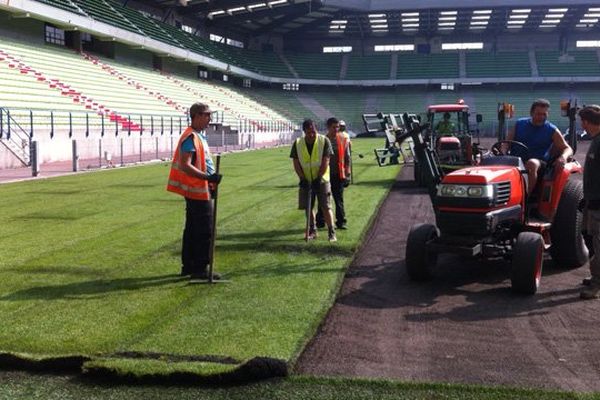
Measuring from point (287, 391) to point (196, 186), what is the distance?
293 centimetres

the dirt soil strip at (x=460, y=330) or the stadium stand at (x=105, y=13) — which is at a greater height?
the stadium stand at (x=105, y=13)

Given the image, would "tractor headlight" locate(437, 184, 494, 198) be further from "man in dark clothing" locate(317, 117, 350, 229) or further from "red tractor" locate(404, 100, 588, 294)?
"man in dark clothing" locate(317, 117, 350, 229)

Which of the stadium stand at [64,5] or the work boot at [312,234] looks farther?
the stadium stand at [64,5]

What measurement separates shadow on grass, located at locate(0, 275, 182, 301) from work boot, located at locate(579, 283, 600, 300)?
386 centimetres

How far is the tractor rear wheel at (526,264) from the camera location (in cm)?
566

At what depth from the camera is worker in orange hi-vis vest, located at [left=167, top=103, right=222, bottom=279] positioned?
6.03 meters

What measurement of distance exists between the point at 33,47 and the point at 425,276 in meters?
28.5

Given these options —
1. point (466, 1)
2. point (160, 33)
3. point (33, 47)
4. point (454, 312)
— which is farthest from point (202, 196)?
point (466, 1)

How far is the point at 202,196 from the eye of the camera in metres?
6.16

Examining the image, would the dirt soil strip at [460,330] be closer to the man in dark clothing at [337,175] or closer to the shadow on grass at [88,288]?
the shadow on grass at [88,288]

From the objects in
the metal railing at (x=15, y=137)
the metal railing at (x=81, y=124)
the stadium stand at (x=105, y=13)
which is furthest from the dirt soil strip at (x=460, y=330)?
the stadium stand at (x=105, y=13)

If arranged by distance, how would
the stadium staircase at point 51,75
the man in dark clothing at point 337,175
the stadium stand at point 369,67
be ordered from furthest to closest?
the stadium stand at point 369,67 < the stadium staircase at point 51,75 < the man in dark clothing at point 337,175

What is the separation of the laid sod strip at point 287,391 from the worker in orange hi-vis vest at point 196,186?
2.54 meters

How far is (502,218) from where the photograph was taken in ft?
19.7
